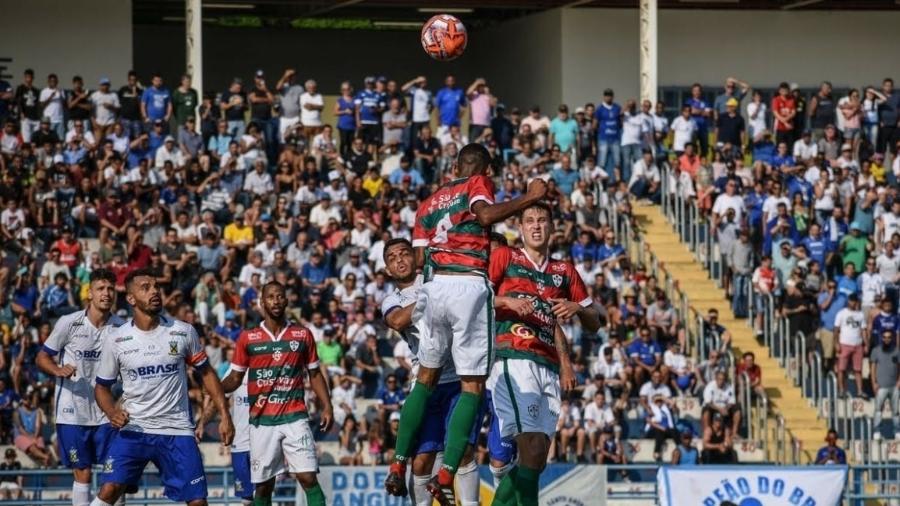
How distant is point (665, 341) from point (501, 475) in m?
14.9

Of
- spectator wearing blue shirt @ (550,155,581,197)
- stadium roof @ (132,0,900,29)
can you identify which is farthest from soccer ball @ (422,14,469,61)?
stadium roof @ (132,0,900,29)

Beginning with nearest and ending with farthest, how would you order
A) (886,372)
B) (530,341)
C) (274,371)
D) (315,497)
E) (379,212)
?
(530,341)
(315,497)
(274,371)
(886,372)
(379,212)

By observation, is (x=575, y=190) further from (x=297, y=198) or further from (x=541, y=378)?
(x=541, y=378)

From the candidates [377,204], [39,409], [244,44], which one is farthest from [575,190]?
[244,44]

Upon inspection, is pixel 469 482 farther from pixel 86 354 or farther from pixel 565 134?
pixel 565 134

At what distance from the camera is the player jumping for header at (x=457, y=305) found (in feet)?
43.9

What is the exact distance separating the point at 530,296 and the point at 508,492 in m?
1.49

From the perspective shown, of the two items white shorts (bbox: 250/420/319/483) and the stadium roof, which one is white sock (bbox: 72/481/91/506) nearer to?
white shorts (bbox: 250/420/319/483)

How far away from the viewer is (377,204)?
30.5 metres

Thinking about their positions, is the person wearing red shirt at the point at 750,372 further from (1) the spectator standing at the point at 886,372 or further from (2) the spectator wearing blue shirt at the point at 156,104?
(2) the spectator wearing blue shirt at the point at 156,104

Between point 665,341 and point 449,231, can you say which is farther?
point 665,341

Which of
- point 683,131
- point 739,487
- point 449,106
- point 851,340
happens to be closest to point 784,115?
point 683,131

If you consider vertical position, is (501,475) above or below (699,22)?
below

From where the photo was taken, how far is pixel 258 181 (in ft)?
101
